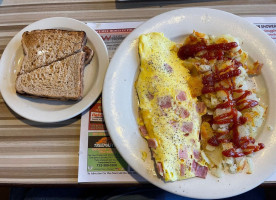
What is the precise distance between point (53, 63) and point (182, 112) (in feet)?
2.46

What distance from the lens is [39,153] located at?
1.21 metres

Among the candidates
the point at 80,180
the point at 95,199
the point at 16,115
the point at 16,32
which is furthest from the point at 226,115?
the point at 16,32

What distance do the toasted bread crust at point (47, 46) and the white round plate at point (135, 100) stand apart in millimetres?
287

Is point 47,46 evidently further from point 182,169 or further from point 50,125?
point 182,169

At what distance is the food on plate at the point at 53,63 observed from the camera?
1.23 meters

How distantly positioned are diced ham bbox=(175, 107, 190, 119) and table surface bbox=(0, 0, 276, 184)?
1.74ft

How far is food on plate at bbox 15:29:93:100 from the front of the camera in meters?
1.23

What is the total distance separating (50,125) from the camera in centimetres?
125

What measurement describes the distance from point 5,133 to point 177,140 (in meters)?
0.92

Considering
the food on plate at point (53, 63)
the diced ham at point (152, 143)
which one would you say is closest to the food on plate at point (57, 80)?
the food on plate at point (53, 63)

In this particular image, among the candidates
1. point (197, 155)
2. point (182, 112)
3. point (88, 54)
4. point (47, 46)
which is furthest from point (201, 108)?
point (47, 46)

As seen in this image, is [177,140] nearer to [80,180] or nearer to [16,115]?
[80,180]

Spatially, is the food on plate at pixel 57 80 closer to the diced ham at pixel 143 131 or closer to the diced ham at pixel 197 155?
the diced ham at pixel 143 131

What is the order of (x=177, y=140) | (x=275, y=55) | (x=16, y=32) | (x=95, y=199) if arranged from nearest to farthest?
1. (x=177, y=140)
2. (x=275, y=55)
3. (x=95, y=199)
4. (x=16, y=32)
